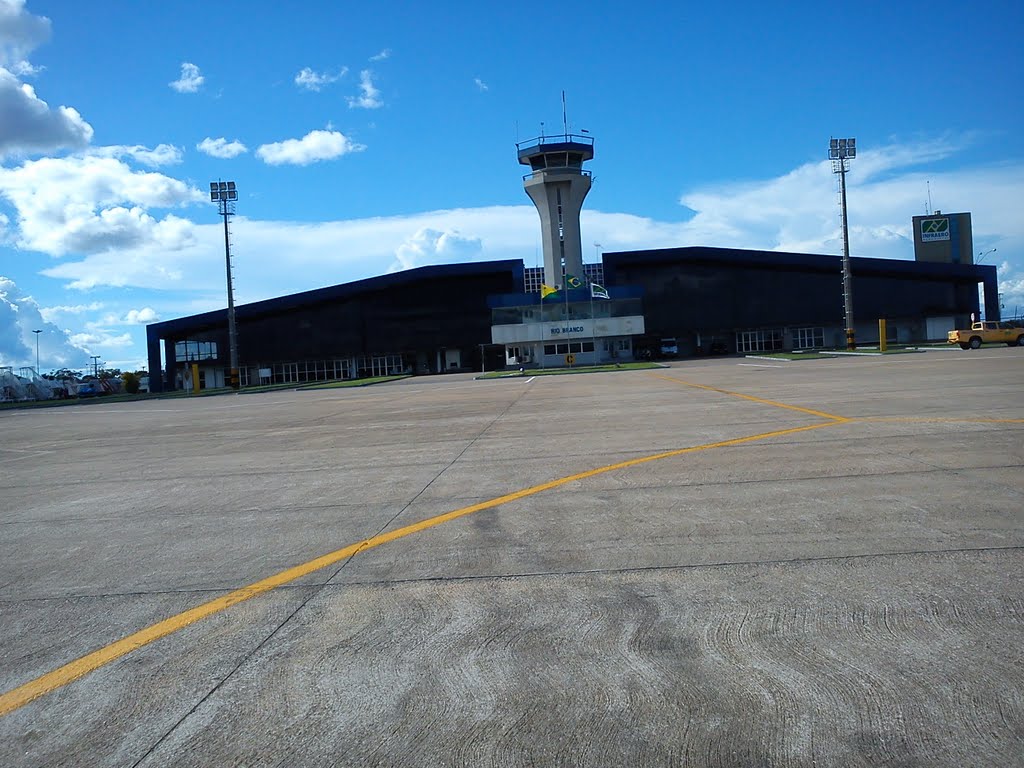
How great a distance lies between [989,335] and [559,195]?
39835mm

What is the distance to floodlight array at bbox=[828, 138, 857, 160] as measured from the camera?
5447cm

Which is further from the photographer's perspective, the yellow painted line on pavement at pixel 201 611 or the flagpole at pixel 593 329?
the flagpole at pixel 593 329

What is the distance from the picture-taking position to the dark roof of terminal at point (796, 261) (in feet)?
252

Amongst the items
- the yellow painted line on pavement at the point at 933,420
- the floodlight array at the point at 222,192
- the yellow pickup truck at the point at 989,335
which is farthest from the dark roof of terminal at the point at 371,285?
the yellow painted line on pavement at the point at 933,420

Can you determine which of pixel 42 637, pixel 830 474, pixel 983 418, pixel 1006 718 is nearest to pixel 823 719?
pixel 1006 718

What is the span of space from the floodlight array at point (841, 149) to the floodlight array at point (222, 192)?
138 ft

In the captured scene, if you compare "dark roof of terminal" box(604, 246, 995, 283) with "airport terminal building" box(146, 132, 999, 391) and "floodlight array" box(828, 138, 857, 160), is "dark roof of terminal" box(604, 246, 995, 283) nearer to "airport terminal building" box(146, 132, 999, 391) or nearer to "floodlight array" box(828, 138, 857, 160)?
"airport terminal building" box(146, 132, 999, 391)

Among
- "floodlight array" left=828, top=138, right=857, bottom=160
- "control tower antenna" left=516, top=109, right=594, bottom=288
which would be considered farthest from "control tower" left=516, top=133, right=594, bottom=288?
"floodlight array" left=828, top=138, right=857, bottom=160

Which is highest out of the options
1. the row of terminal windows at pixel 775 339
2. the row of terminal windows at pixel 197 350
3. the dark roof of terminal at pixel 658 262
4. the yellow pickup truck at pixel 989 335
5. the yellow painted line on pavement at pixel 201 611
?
the dark roof of terminal at pixel 658 262

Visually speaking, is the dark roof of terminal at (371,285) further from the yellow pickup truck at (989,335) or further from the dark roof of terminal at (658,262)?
the yellow pickup truck at (989,335)

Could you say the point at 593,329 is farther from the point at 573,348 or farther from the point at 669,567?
the point at 669,567

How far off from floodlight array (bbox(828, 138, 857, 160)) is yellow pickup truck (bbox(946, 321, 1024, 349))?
14.0m

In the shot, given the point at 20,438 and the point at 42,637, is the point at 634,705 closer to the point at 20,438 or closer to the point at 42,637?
the point at 42,637

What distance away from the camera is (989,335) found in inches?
1906
